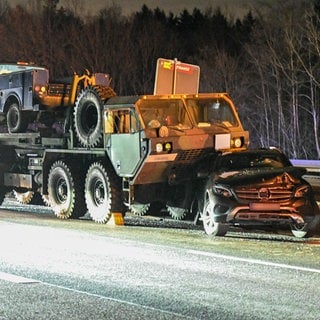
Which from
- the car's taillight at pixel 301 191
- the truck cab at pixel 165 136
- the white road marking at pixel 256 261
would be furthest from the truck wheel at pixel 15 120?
the white road marking at pixel 256 261

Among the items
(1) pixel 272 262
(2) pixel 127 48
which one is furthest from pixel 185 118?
(2) pixel 127 48

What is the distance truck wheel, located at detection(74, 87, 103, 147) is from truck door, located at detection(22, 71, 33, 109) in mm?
1904

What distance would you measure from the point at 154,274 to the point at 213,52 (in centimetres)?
4855

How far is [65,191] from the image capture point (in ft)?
55.0

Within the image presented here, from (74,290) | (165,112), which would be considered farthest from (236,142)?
(74,290)

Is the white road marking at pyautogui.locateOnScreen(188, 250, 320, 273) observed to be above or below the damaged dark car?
below

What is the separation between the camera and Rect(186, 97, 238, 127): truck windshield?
14.9m

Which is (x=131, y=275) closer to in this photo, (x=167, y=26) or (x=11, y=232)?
(x=11, y=232)

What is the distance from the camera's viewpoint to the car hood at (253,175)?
42.0ft

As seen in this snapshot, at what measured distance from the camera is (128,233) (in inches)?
539

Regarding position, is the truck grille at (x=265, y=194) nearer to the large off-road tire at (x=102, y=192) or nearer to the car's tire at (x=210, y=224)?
the car's tire at (x=210, y=224)

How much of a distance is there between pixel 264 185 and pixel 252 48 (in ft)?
128

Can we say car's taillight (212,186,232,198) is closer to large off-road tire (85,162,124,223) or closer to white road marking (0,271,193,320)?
large off-road tire (85,162,124,223)

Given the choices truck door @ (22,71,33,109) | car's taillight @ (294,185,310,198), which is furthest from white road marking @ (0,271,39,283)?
truck door @ (22,71,33,109)
